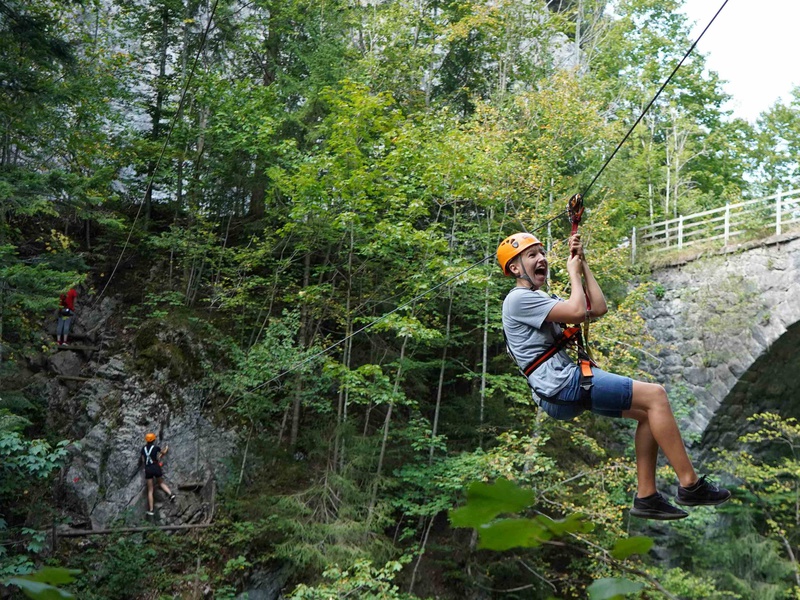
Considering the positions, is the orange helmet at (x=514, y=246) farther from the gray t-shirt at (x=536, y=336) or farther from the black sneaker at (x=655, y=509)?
the black sneaker at (x=655, y=509)

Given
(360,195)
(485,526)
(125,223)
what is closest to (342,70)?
(360,195)

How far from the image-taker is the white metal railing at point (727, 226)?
43.0 ft

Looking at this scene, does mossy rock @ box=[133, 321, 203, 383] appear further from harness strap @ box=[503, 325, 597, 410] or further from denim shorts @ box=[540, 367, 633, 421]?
denim shorts @ box=[540, 367, 633, 421]

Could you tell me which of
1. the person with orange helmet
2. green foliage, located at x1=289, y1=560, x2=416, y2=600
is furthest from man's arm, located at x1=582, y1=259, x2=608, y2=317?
the person with orange helmet

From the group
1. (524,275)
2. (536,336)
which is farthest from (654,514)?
(524,275)

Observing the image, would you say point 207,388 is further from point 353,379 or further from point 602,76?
point 602,76

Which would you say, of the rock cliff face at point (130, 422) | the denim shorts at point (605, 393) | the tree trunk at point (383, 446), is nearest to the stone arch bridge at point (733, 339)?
the tree trunk at point (383, 446)

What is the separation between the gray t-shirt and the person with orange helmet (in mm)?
8930

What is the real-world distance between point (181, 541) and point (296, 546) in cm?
187

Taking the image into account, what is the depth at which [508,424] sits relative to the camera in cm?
1176

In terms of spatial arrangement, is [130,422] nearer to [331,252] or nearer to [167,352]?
[167,352]

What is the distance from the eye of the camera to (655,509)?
3230mm

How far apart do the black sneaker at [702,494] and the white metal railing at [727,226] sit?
1093cm

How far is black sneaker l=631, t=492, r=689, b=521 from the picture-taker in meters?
3.20
